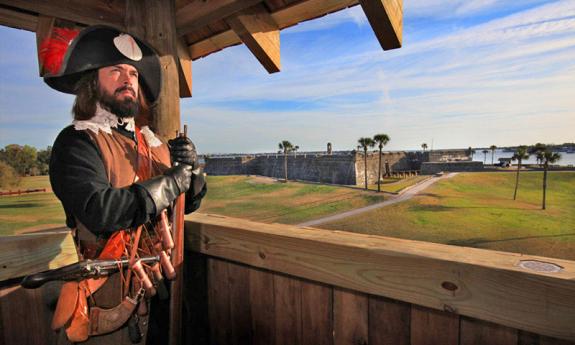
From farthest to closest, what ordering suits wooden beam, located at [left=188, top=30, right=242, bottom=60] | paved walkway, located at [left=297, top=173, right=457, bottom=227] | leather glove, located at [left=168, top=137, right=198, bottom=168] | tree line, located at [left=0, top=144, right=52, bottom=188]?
paved walkway, located at [left=297, top=173, right=457, bottom=227] → tree line, located at [left=0, top=144, right=52, bottom=188] → wooden beam, located at [left=188, top=30, right=242, bottom=60] → leather glove, located at [left=168, top=137, right=198, bottom=168]

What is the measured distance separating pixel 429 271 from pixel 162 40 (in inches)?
87.0

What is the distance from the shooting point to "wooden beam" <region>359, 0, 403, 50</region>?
5.55 feet

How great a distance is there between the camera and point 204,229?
2113 millimetres

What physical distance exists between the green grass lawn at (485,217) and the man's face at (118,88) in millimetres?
19980

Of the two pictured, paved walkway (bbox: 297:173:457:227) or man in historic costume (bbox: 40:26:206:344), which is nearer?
man in historic costume (bbox: 40:26:206:344)

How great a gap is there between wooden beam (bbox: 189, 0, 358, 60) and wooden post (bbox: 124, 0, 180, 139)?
28.4 inches

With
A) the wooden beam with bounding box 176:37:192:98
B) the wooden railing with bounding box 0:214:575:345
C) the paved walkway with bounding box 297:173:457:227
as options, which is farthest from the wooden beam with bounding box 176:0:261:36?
the paved walkway with bounding box 297:173:457:227

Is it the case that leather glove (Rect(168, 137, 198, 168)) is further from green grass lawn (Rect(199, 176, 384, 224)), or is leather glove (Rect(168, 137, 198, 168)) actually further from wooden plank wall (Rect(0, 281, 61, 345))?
green grass lawn (Rect(199, 176, 384, 224))

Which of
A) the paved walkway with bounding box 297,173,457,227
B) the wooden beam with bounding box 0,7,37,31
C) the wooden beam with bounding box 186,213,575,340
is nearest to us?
the wooden beam with bounding box 186,213,575,340

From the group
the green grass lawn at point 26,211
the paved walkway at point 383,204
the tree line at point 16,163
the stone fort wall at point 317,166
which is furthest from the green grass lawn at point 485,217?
the green grass lawn at point 26,211

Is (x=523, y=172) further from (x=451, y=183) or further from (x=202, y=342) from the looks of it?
(x=202, y=342)

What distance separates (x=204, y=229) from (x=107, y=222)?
32.3 inches

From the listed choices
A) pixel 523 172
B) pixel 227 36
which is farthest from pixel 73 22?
pixel 523 172

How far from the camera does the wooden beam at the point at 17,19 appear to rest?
2.20 metres
